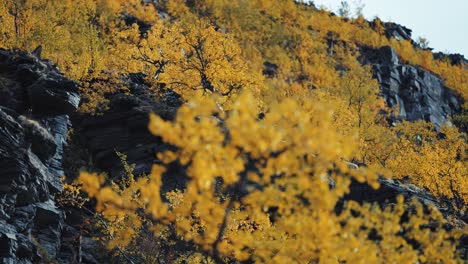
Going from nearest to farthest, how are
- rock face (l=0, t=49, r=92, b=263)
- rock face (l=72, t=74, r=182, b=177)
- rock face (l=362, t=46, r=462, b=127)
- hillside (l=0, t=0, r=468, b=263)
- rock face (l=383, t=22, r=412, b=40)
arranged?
hillside (l=0, t=0, r=468, b=263)
rock face (l=0, t=49, r=92, b=263)
rock face (l=72, t=74, r=182, b=177)
rock face (l=362, t=46, r=462, b=127)
rock face (l=383, t=22, r=412, b=40)

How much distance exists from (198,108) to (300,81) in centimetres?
7048

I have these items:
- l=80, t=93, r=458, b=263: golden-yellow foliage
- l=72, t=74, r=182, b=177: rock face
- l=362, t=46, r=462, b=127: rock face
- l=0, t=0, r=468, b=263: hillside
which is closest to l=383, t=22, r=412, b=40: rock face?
l=362, t=46, r=462, b=127: rock face

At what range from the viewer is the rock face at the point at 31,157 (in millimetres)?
18578

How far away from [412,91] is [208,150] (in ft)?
270

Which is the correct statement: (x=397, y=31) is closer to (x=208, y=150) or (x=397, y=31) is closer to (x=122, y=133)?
(x=122, y=133)

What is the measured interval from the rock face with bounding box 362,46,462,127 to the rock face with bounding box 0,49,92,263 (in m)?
60.7

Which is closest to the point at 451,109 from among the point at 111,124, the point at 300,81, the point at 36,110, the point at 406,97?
the point at 406,97

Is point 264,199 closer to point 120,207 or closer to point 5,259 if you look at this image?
point 120,207

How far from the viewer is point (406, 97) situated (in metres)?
80.4

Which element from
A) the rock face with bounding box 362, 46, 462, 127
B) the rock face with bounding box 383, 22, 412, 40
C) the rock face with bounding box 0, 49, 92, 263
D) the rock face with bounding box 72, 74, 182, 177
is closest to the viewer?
the rock face with bounding box 0, 49, 92, 263

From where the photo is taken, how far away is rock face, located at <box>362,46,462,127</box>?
3051 inches

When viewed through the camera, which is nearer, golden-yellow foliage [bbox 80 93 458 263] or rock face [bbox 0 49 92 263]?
golden-yellow foliage [bbox 80 93 458 263]

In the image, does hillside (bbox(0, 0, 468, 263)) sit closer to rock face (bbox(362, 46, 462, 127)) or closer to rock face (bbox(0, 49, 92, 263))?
rock face (bbox(0, 49, 92, 263))

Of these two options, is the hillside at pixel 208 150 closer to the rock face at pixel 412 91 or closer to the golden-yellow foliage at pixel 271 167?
the golden-yellow foliage at pixel 271 167
